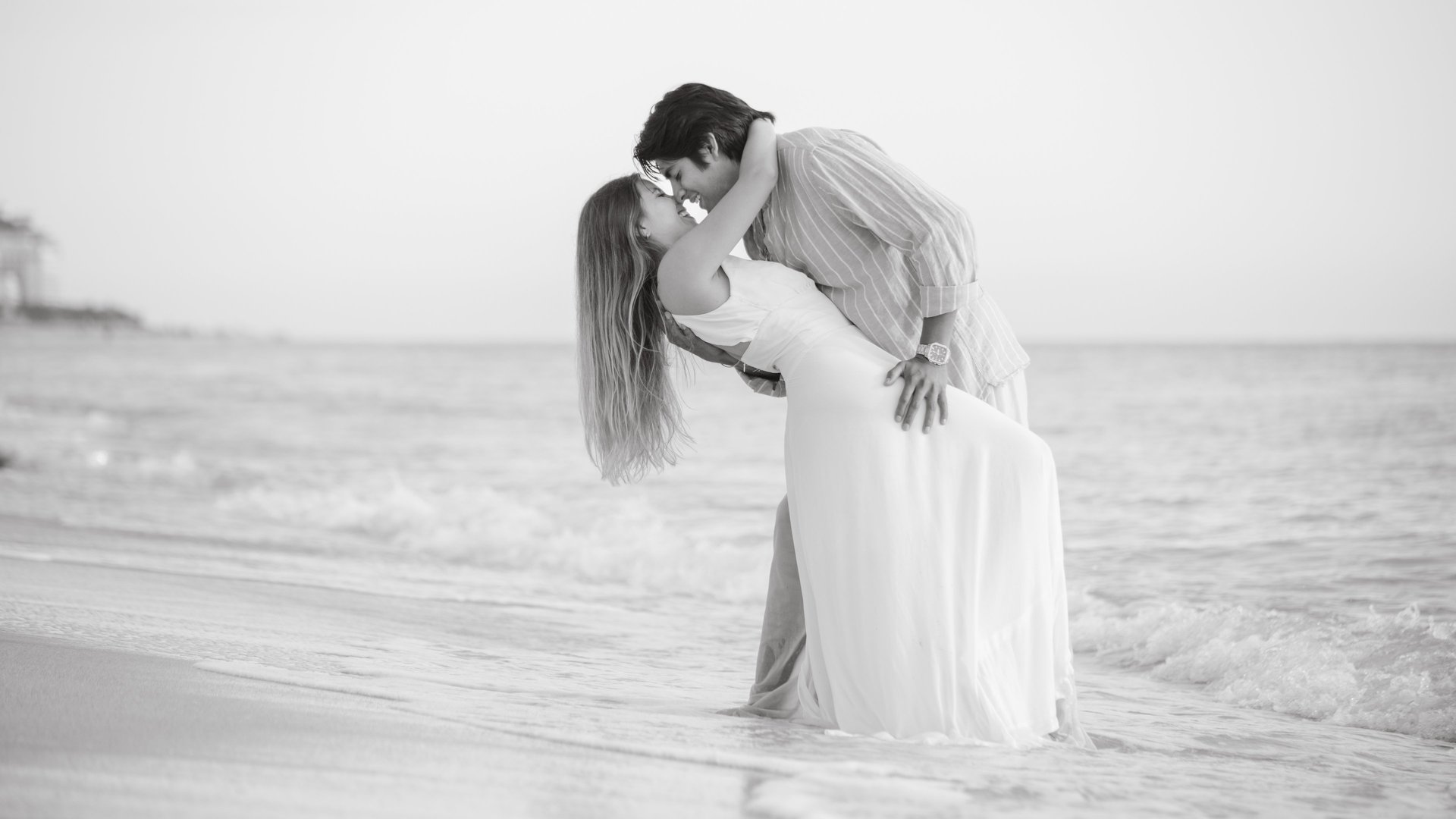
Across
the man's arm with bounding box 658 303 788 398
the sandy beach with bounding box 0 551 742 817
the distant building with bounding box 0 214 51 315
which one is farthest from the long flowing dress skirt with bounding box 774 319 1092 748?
the distant building with bounding box 0 214 51 315

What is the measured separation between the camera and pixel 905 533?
2.93 meters

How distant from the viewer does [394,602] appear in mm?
5902

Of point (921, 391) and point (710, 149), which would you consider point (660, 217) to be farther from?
point (921, 391)

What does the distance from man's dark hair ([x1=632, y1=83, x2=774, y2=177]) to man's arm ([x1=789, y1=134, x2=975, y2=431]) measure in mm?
164

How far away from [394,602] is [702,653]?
1688 mm

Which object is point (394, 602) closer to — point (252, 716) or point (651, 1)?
point (252, 716)

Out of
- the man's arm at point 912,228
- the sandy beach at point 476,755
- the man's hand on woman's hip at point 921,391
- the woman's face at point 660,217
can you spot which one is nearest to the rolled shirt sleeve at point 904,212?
the man's arm at point 912,228

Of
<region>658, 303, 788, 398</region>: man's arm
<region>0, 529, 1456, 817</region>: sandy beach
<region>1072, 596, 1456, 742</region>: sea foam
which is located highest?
<region>658, 303, 788, 398</region>: man's arm

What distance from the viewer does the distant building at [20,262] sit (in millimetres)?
81375

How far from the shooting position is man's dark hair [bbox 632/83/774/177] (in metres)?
2.94

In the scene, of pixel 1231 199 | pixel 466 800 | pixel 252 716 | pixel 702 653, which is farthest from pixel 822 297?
pixel 1231 199

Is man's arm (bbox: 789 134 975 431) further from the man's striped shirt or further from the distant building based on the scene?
the distant building

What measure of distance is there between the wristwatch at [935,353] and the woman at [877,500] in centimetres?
11

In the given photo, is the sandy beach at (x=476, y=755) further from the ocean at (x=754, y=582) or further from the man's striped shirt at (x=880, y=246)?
the man's striped shirt at (x=880, y=246)
